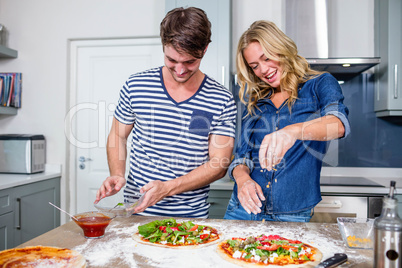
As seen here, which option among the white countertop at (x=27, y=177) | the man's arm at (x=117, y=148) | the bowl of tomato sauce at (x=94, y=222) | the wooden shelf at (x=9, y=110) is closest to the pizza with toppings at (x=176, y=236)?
the bowl of tomato sauce at (x=94, y=222)

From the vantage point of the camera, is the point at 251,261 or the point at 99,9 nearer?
the point at 251,261

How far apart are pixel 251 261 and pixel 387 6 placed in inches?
94.1

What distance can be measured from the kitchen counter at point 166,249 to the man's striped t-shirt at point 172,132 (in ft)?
0.54

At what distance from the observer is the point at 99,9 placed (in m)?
Answer: 3.21

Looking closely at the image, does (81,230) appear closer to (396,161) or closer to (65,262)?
(65,262)

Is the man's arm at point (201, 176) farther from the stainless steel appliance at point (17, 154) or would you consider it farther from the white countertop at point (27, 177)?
the stainless steel appliance at point (17, 154)

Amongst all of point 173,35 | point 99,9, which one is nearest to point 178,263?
point 173,35

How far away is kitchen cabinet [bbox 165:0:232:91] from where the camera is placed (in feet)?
9.08

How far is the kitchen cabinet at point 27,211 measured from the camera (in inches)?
99.7

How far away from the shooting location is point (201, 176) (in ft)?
5.19

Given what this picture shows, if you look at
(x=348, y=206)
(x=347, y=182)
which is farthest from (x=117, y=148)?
(x=347, y=182)

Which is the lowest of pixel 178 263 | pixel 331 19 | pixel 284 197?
pixel 178 263

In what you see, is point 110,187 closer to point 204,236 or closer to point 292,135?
point 204,236

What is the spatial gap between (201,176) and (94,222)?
0.52 metres
